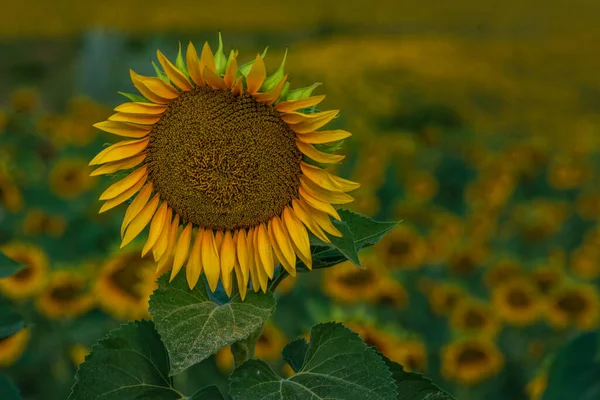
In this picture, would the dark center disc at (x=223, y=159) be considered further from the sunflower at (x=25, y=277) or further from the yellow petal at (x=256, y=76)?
the sunflower at (x=25, y=277)

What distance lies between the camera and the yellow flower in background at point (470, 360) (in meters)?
2.49

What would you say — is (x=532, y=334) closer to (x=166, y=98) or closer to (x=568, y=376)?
(x=568, y=376)

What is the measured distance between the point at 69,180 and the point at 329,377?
2830 millimetres

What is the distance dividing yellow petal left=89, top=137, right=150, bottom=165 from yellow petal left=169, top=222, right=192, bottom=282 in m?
0.09

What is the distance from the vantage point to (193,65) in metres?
0.81

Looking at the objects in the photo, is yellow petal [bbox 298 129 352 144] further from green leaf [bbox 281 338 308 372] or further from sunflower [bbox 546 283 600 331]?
sunflower [bbox 546 283 600 331]

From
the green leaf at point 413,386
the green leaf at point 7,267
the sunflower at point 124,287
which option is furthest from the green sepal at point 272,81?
the sunflower at point 124,287

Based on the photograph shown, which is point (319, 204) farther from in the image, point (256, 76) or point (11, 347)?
point (11, 347)

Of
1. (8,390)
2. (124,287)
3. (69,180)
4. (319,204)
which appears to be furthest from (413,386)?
(69,180)

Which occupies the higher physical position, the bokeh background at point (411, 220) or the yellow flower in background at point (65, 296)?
the yellow flower in background at point (65, 296)

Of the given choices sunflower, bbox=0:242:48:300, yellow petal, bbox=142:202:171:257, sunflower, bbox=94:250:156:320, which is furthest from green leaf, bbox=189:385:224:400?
sunflower, bbox=0:242:48:300

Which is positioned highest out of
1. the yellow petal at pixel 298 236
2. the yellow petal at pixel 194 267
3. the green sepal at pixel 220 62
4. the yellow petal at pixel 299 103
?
the green sepal at pixel 220 62

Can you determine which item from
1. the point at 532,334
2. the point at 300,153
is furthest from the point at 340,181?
the point at 532,334

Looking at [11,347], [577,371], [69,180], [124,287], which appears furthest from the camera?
[69,180]
